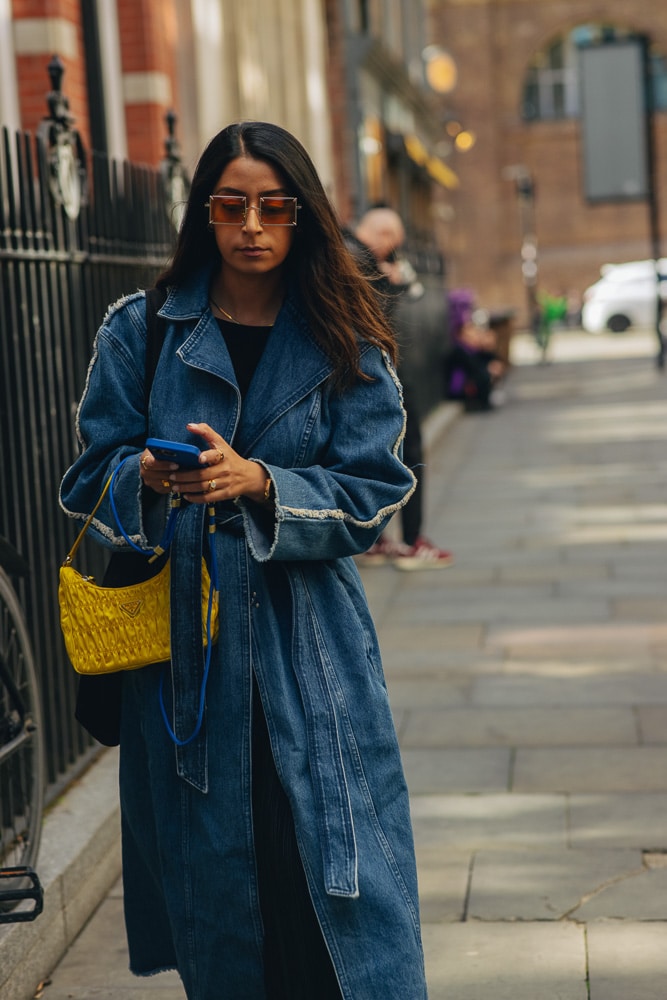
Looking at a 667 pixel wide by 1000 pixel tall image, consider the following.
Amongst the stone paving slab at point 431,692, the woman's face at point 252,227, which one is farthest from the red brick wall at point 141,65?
the woman's face at point 252,227

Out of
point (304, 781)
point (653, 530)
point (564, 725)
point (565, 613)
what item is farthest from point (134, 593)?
point (653, 530)

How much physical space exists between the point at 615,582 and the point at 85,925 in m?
4.87

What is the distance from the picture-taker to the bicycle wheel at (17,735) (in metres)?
3.81

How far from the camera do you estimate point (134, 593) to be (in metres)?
2.88

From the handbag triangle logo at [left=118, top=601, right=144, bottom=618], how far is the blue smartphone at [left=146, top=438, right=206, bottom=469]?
349 millimetres

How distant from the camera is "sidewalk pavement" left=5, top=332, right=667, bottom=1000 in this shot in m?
4.00

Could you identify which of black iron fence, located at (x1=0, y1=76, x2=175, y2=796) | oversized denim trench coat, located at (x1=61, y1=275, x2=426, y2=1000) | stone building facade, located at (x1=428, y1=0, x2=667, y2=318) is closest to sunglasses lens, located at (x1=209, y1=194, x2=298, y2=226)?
oversized denim trench coat, located at (x1=61, y1=275, x2=426, y2=1000)

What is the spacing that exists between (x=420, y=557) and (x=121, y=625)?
21.5ft

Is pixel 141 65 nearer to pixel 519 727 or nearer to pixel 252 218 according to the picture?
pixel 519 727

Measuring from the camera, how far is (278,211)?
2820 millimetres

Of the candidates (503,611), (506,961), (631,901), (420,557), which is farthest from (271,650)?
(420,557)

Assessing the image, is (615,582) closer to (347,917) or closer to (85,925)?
(85,925)

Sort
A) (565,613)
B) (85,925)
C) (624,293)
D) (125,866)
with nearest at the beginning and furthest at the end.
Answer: (125,866), (85,925), (565,613), (624,293)

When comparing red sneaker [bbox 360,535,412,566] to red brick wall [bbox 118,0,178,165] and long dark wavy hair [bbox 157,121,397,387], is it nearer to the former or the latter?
red brick wall [bbox 118,0,178,165]
